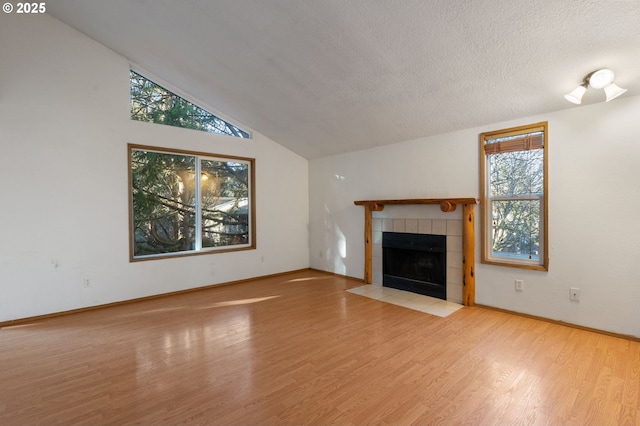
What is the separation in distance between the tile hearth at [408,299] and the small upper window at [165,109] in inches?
136

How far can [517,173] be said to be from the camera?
3.51 meters

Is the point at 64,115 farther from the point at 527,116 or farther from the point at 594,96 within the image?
the point at 594,96

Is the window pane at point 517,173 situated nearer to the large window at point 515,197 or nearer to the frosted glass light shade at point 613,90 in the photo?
the large window at point 515,197

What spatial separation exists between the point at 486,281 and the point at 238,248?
3.77 m

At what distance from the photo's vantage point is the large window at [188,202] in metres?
4.29

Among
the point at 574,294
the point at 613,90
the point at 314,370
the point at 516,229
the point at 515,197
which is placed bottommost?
the point at 314,370

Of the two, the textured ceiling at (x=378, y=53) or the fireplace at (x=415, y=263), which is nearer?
the textured ceiling at (x=378, y=53)

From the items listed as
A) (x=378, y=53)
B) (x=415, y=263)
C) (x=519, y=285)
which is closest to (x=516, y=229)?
(x=519, y=285)

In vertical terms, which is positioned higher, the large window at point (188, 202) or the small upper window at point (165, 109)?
the small upper window at point (165, 109)

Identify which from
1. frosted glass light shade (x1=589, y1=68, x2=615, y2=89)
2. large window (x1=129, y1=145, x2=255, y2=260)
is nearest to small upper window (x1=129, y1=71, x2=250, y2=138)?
large window (x1=129, y1=145, x2=255, y2=260)

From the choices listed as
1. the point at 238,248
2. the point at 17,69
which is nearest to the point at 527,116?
the point at 238,248

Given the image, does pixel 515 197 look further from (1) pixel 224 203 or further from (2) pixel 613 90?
(1) pixel 224 203

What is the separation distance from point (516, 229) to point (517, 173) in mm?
646

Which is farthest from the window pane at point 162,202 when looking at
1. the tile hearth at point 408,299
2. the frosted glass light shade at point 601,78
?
the frosted glass light shade at point 601,78
